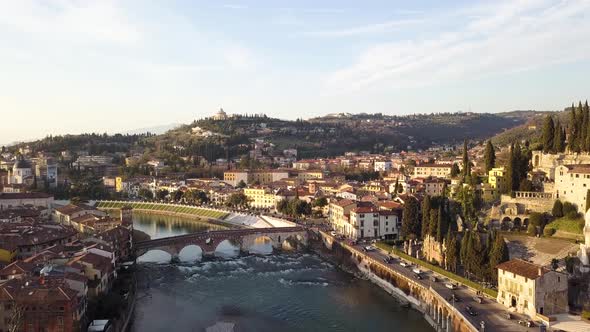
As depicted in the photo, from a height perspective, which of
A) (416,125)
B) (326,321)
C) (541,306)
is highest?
(416,125)

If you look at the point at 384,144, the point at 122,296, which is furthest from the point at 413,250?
the point at 384,144

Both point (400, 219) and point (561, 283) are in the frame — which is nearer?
point (561, 283)

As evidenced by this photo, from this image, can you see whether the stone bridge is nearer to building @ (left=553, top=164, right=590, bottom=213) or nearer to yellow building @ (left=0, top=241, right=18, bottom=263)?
yellow building @ (left=0, top=241, right=18, bottom=263)

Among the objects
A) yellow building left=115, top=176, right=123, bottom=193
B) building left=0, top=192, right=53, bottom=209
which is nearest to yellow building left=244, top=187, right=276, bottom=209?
building left=0, top=192, right=53, bottom=209

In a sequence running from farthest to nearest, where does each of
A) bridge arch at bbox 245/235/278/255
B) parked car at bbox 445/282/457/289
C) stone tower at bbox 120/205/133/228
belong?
bridge arch at bbox 245/235/278/255
stone tower at bbox 120/205/133/228
parked car at bbox 445/282/457/289

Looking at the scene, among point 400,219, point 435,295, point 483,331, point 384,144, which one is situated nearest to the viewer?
point 483,331

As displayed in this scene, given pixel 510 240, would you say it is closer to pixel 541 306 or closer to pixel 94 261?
pixel 541 306

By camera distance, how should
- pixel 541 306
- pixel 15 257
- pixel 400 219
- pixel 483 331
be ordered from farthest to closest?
pixel 400 219 < pixel 15 257 < pixel 541 306 < pixel 483 331

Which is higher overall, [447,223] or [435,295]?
[447,223]
